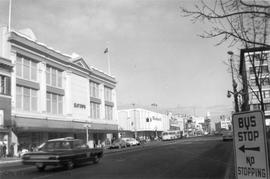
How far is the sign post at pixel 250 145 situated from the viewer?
13.0ft

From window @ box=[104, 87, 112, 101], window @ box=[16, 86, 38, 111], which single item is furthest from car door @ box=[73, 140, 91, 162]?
window @ box=[104, 87, 112, 101]

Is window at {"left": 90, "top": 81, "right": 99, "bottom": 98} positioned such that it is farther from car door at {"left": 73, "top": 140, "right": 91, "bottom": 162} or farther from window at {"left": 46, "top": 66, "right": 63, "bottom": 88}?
car door at {"left": 73, "top": 140, "right": 91, "bottom": 162}

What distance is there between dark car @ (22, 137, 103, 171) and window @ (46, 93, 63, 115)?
2943cm

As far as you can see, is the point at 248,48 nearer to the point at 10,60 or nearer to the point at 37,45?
the point at 10,60

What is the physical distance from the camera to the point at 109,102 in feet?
236

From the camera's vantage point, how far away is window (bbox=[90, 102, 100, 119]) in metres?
63.6

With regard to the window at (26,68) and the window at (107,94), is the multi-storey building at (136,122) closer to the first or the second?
the window at (107,94)

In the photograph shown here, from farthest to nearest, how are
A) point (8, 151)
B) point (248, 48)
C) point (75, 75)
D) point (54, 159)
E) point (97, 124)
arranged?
point (97, 124), point (75, 75), point (8, 151), point (54, 159), point (248, 48)

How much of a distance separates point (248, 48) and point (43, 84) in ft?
123

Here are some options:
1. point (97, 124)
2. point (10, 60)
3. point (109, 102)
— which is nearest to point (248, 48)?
point (10, 60)

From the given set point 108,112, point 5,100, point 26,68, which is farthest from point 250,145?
point 108,112

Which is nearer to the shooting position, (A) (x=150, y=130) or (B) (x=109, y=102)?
(B) (x=109, y=102)

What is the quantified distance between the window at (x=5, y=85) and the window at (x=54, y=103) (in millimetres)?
9199

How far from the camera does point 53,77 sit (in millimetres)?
51594
